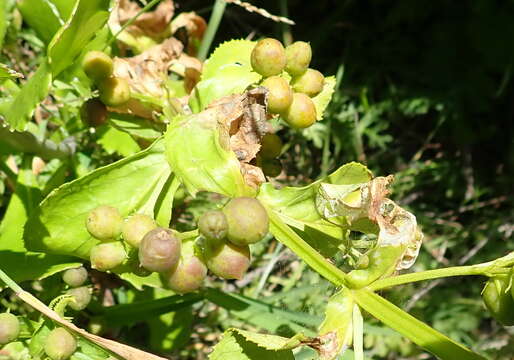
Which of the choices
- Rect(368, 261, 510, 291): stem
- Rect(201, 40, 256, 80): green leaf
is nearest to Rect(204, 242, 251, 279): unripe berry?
Rect(368, 261, 510, 291): stem

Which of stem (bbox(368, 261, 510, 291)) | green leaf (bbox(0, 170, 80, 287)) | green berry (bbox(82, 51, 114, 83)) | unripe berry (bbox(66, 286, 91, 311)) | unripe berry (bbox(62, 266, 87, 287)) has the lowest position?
unripe berry (bbox(66, 286, 91, 311))

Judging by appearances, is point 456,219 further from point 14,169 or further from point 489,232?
point 14,169

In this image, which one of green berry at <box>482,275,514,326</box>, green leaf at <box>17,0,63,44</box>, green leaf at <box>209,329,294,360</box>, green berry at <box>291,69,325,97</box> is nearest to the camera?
green berry at <box>482,275,514,326</box>

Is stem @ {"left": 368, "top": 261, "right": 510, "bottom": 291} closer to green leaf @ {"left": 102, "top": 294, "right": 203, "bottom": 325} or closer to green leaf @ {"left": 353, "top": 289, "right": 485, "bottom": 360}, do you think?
green leaf @ {"left": 353, "top": 289, "right": 485, "bottom": 360}

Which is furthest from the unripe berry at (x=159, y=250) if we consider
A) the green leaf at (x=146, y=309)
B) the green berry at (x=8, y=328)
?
the green leaf at (x=146, y=309)

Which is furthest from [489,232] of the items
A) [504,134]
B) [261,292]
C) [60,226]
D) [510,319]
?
[60,226]

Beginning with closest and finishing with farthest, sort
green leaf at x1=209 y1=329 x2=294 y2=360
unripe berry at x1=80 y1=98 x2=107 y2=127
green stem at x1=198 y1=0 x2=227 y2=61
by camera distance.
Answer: green leaf at x1=209 y1=329 x2=294 y2=360, unripe berry at x1=80 y1=98 x2=107 y2=127, green stem at x1=198 y1=0 x2=227 y2=61
